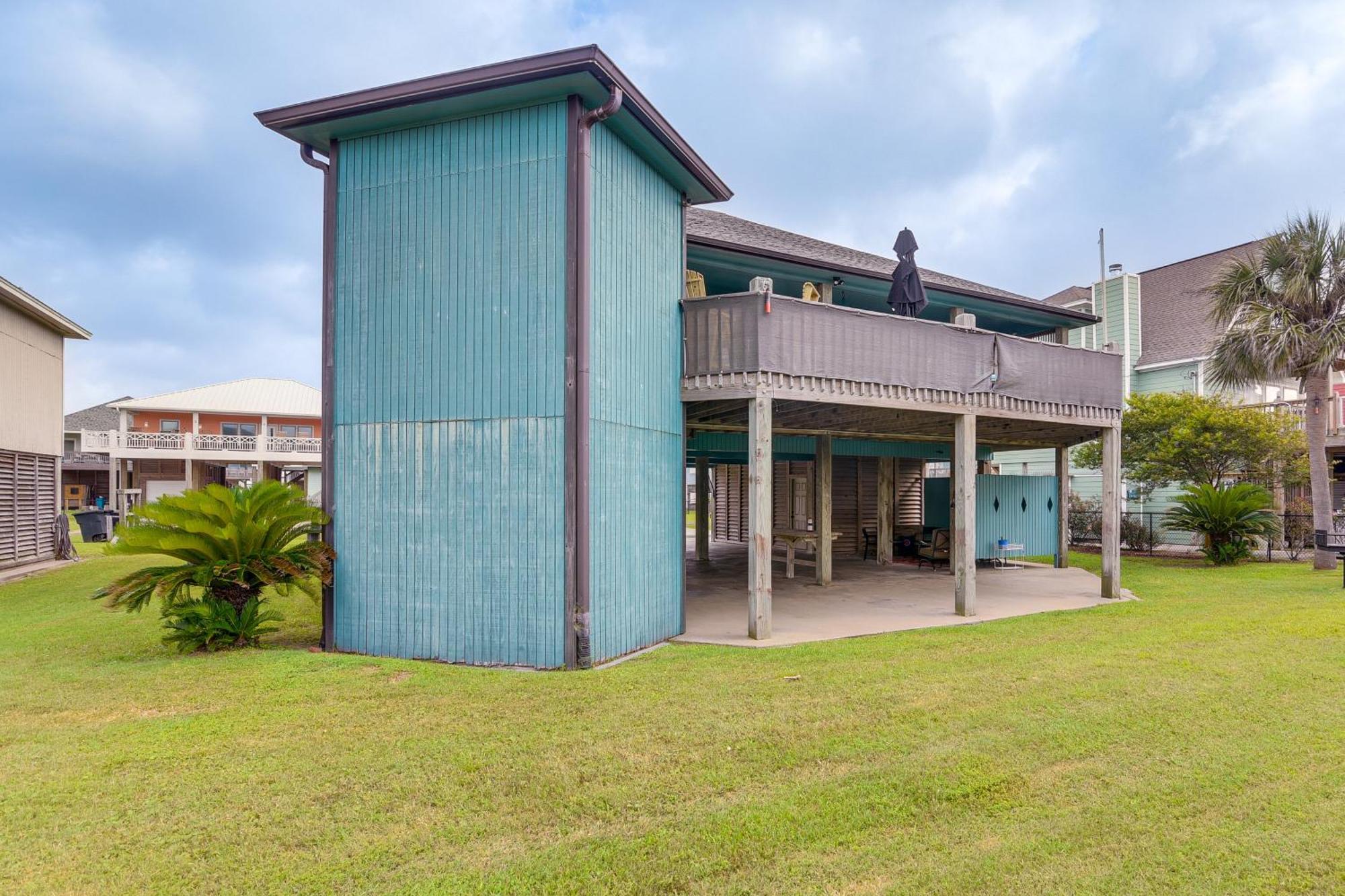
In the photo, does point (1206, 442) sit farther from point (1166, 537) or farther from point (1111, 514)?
point (1111, 514)

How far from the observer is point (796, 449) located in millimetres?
15695

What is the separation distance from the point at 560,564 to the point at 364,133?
5366 millimetres

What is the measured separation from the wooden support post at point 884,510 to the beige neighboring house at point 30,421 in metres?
19.8

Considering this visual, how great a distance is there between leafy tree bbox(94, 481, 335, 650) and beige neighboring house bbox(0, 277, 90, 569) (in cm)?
1244

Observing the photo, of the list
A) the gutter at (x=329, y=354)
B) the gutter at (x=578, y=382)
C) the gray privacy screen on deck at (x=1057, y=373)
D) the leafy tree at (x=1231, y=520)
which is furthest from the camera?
the leafy tree at (x=1231, y=520)

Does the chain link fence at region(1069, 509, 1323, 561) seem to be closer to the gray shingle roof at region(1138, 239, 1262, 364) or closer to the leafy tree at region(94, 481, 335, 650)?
the gray shingle roof at region(1138, 239, 1262, 364)

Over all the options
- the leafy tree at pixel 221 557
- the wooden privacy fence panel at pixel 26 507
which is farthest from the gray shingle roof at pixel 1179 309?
the wooden privacy fence panel at pixel 26 507

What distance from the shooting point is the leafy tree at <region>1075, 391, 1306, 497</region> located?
713 inches

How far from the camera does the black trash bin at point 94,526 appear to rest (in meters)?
24.2

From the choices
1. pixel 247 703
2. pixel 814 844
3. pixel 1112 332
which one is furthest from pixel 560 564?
pixel 1112 332

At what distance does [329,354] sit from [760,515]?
5.34 metres

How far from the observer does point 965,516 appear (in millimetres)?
10570

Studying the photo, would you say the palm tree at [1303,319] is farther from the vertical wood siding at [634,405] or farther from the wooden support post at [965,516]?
the vertical wood siding at [634,405]

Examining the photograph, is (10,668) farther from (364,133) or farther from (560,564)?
(364,133)
